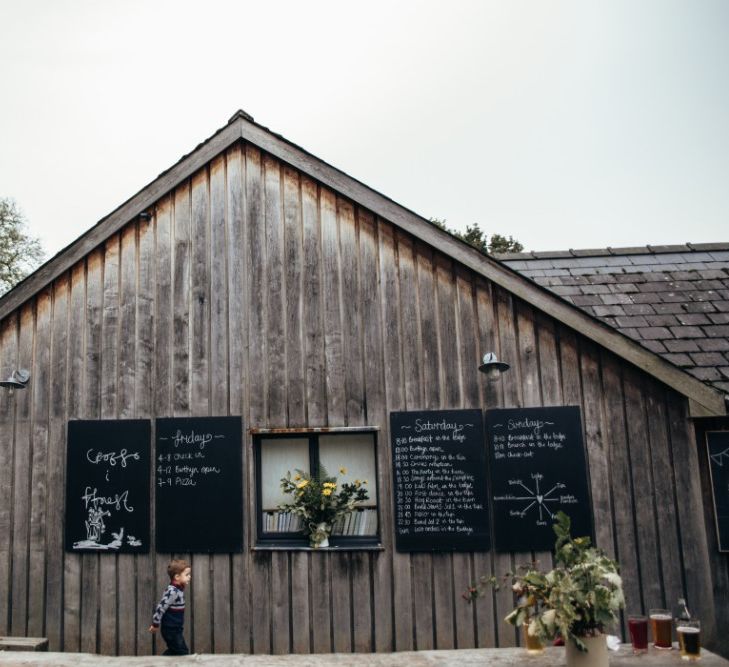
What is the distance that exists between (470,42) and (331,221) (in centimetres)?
527

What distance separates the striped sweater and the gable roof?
324 cm

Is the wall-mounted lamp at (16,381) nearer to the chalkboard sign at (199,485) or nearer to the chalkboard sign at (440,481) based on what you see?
the chalkboard sign at (199,485)

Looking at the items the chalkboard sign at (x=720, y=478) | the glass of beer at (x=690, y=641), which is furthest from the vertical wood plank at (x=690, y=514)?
the glass of beer at (x=690, y=641)

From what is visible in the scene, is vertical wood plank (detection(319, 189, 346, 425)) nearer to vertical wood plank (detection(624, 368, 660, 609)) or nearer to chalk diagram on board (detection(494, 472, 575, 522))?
chalk diagram on board (detection(494, 472, 575, 522))

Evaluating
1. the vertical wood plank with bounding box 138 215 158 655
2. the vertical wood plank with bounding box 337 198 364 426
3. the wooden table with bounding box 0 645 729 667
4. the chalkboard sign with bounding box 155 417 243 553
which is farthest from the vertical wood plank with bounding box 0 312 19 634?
the vertical wood plank with bounding box 337 198 364 426

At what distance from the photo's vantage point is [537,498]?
5.50 metres

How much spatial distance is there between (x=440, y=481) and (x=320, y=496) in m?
1.11

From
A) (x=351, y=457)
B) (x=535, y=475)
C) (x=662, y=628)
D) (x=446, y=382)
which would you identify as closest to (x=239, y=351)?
(x=351, y=457)

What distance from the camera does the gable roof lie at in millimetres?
5246

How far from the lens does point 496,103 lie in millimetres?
13461

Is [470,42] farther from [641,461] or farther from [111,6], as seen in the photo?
[641,461]

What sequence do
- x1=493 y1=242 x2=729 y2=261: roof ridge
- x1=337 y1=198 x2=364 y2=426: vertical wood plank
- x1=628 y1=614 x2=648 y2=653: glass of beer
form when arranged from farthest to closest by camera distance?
1. x1=493 y1=242 x2=729 y2=261: roof ridge
2. x1=337 y1=198 x2=364 y2=426: vertical wood plank
3. x1=628 y1=614 x2=648 y2=653: glass of beer

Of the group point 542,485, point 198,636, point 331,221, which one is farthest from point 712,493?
point 198,636

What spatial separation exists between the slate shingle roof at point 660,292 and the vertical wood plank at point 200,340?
12.1 feet
